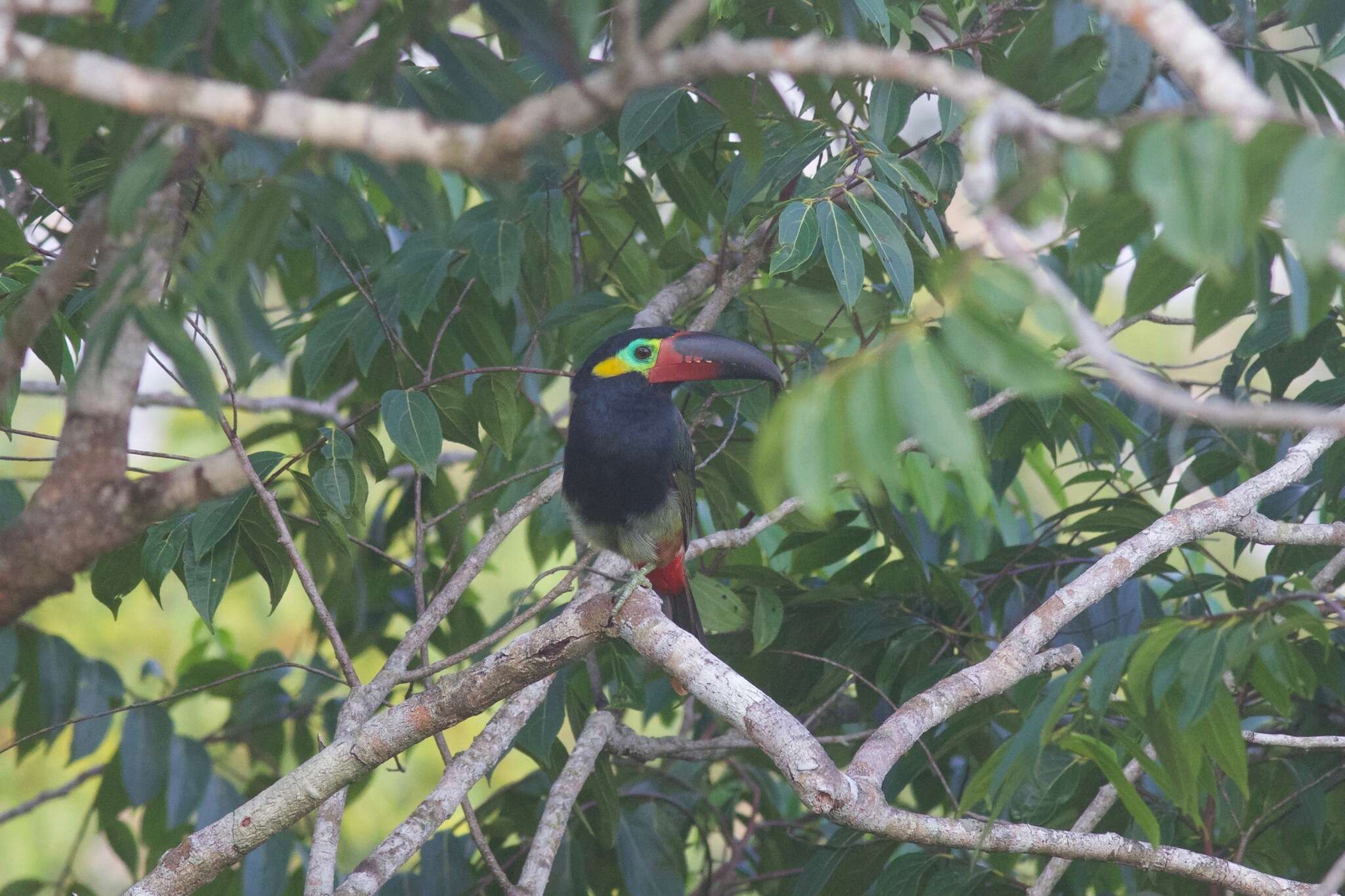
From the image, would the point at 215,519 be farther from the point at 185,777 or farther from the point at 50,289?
the point at 185,777

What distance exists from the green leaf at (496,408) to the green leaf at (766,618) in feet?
2.77

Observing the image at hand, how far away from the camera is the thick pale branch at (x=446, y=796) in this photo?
2.76 m

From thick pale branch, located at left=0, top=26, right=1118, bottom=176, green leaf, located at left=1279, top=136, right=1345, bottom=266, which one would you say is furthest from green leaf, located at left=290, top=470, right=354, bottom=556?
green leaf, located at left=1279, top=136, right=1345, bottom=266

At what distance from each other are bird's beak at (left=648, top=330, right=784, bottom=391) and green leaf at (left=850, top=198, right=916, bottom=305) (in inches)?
23.6

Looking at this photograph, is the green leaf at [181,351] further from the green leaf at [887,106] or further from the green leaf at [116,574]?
the green leaf at [887,106]

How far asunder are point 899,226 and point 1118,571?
103 cm

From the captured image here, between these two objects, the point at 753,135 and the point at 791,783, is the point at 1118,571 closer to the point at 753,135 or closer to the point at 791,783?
the point at 791,783

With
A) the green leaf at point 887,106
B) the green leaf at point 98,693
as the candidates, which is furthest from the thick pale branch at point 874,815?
the green leaf at point 98,693

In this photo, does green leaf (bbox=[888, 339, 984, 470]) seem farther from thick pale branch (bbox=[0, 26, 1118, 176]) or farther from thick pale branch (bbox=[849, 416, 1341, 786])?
thick pale branch (bbox=[849, 416, 1341, 786])

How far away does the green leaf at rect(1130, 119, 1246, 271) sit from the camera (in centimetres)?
133

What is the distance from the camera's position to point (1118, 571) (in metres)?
2.83

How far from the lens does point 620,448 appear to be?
3979 millimetres

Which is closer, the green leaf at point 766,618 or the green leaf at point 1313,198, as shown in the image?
the green leaf at point 1313,198

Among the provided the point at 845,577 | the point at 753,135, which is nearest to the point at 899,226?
the point at 753,135
